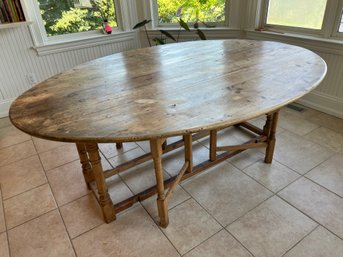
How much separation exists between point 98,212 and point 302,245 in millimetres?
1227

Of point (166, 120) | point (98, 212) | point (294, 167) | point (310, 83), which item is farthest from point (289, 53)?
point (98, 212)

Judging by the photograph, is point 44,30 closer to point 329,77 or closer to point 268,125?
point 268,125

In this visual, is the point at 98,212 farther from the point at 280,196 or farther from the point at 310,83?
the point at 310,83

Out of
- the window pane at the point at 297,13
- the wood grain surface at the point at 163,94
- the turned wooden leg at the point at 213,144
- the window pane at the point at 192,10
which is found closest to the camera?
the wood grain surface at the point at 163,94

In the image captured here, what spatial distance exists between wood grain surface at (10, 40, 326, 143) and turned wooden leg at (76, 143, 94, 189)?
16.4 inches

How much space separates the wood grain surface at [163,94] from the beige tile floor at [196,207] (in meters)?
0.76

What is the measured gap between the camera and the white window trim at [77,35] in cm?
284

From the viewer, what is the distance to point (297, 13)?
2705 mm

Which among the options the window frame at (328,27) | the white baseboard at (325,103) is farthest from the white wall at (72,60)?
the window frame at (328,27)

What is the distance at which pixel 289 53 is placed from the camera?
1.86m

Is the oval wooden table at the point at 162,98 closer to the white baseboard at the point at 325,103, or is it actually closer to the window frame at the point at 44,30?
the white baseboard at the point at 325,103

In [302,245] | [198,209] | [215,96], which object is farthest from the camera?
[198,209]

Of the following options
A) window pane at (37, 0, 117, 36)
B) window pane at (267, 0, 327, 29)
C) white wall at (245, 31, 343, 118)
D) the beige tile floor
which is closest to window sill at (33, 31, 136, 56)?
window pane at (37, 0, 117, 36)

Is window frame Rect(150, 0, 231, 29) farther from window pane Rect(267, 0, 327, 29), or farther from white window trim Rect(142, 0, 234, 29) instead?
window pane Rect(267, 0, 327, 29)
